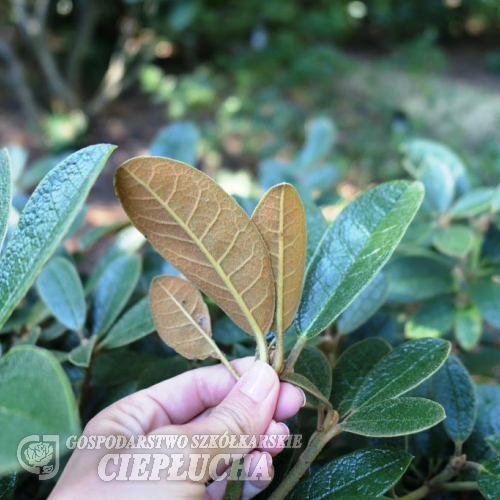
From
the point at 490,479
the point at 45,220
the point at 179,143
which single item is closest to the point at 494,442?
the point at 490,479

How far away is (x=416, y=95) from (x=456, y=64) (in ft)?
5.10

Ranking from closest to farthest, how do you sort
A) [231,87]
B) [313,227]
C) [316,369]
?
[316,369], [313,227], [231,87]

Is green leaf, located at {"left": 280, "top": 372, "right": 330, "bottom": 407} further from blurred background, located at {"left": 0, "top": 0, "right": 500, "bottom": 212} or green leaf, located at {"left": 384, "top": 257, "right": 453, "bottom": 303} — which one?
blurred background, located at {"left": 0, "top": 0, "right": 500, "bottom": 212}

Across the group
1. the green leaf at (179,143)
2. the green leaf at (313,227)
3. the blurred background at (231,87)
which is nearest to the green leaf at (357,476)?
the green leaf at (313,227)

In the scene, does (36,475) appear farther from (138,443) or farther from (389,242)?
(389,242)

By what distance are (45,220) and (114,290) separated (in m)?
0.30

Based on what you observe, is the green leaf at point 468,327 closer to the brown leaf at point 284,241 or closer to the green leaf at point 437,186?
the green leaf at point 437,186

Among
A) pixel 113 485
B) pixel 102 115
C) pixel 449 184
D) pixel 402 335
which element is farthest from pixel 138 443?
pixel 102 115

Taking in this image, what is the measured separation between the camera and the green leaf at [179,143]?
977 mm

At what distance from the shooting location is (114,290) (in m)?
0.69

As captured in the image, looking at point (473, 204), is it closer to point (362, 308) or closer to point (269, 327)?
point (362, 308)

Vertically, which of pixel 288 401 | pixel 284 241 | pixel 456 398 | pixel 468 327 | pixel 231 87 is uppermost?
pixel 284 241

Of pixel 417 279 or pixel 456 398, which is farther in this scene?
pixel 417 279

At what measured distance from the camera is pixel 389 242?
1.61ft
